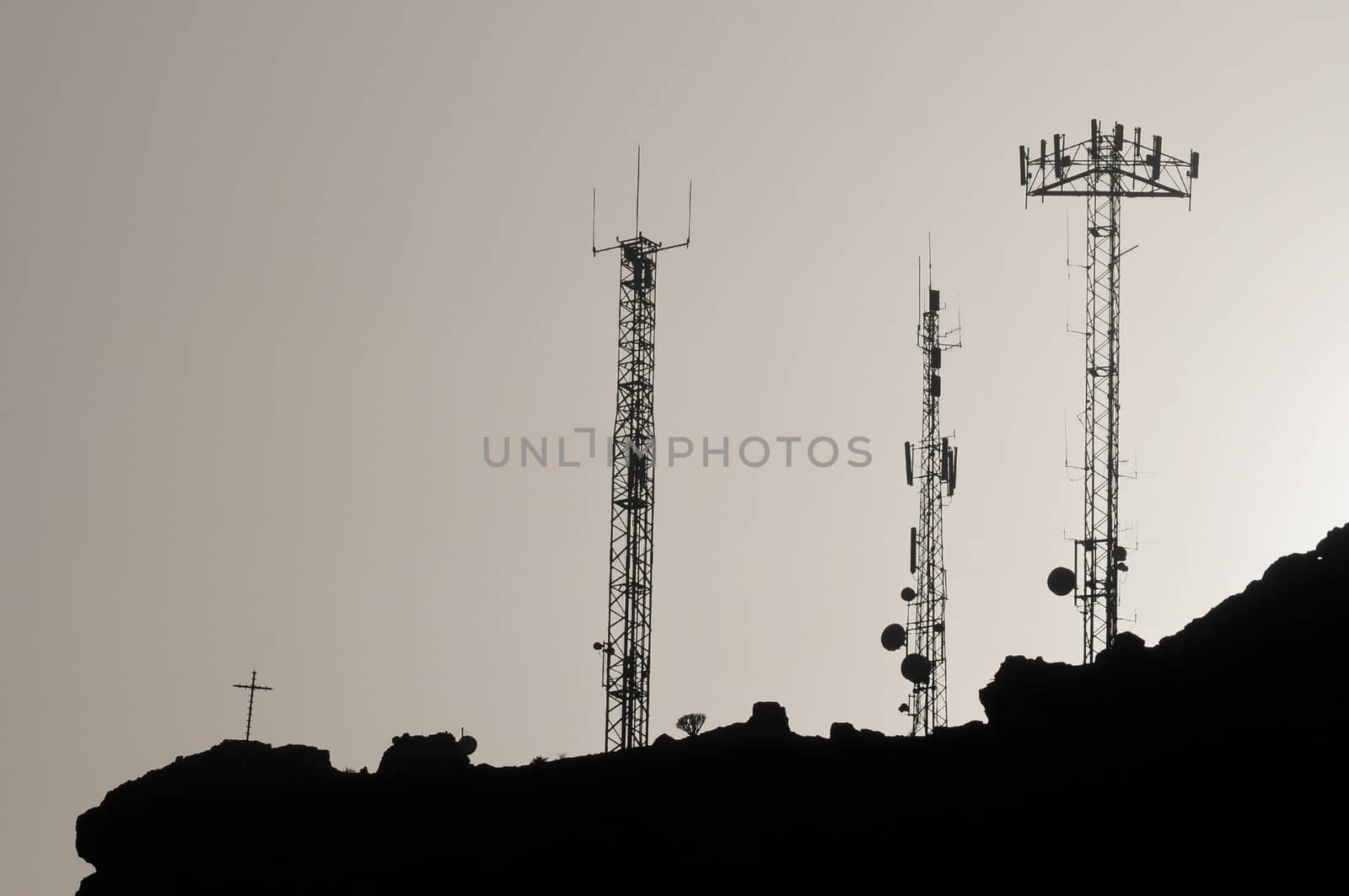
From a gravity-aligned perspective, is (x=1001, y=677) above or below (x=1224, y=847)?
above

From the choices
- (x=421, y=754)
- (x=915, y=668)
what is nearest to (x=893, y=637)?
(x=915, y=668)

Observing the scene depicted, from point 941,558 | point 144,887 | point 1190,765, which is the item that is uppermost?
point 941,558

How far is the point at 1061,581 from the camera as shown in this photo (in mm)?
50875

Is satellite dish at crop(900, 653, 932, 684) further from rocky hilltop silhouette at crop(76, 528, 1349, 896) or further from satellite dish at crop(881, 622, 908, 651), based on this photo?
rocky hilltop silhouette at crop(76, 528, 1349, 896)

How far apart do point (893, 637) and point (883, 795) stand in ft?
54.2

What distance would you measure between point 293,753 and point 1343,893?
93.7 ft

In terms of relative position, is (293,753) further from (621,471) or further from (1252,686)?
(1252,686)

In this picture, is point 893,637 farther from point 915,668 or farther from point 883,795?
point 883,795

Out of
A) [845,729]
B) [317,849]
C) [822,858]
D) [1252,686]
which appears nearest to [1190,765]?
[1252,686]

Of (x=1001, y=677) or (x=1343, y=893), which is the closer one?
(x=1343, y=893)

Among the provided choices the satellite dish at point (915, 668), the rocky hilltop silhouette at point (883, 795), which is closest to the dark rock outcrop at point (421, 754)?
the rocky hilltop silhouette at point (883, 795)

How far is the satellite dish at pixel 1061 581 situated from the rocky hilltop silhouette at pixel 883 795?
10.1 metres

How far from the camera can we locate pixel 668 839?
1576 inches

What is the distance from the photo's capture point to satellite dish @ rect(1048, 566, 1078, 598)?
50.8 metres
